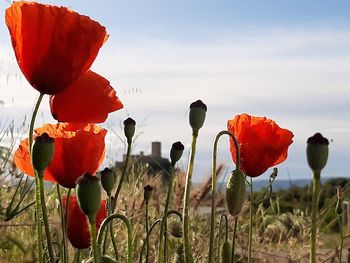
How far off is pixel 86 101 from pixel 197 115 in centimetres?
25

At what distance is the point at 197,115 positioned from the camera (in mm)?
1233

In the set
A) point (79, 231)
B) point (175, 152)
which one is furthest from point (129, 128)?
point (79, 231)

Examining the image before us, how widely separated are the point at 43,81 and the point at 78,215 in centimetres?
45

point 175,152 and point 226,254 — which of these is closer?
point 226,254

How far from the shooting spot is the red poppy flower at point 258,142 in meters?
1.54

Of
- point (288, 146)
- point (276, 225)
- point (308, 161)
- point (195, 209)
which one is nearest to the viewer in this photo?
point (308, 161)

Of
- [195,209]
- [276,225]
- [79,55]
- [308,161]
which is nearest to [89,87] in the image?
[79,55]

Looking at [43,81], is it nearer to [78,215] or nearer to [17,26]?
[17,26]

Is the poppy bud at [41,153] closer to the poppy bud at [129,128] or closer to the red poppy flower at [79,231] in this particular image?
the poppy bud at [129,128]

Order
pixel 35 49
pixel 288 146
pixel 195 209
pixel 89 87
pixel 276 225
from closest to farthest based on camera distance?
pixel 35 49, pixel 89 87, pixel 288 146, pixel 195 209, pixel 276 225

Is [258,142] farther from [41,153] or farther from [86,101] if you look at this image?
[41,153]

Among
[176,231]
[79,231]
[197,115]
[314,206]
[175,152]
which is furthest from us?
[176,231]

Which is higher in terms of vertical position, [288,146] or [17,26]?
[17,26]

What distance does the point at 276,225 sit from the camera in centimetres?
358
